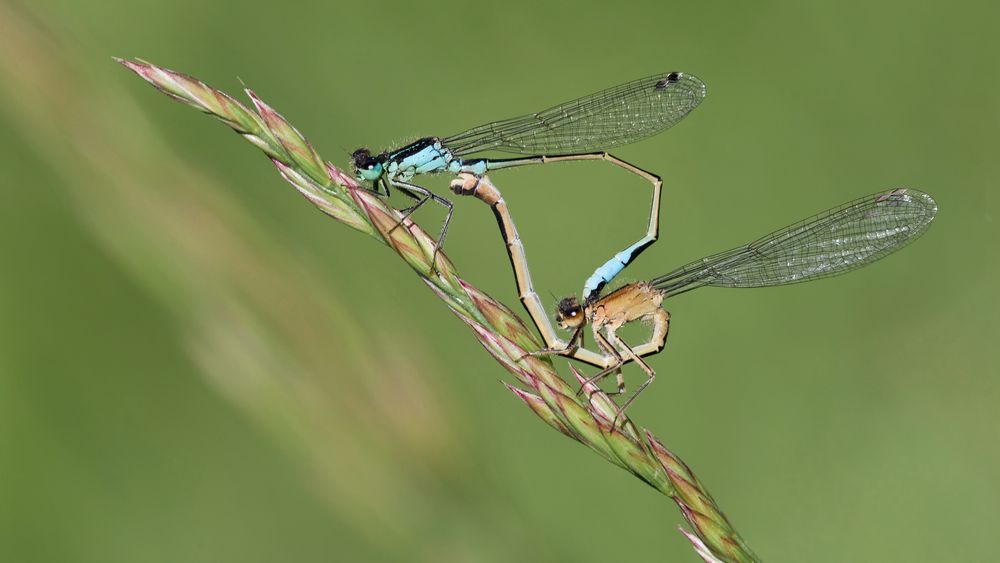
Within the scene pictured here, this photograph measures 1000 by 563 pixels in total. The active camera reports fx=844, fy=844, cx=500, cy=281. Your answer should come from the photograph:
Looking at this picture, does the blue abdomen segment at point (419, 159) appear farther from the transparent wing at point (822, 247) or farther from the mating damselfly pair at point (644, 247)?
the transparent wing at point (822, 247)

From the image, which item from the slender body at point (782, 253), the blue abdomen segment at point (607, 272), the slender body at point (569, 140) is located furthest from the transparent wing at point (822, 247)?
the slender body at point (569, 140)

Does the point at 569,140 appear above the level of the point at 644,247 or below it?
above

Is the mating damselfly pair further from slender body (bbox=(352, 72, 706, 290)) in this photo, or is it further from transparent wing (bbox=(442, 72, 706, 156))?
transparent wing (bbox=(442, 72, 706, 156))

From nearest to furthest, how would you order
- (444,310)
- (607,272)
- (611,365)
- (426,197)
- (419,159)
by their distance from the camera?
(611,365) → (426,197) → (419,159) → (607,272) → (444,310)

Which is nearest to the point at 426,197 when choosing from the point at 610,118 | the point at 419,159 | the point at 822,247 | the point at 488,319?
the point at 419,159

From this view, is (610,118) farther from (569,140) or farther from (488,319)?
(488,319)

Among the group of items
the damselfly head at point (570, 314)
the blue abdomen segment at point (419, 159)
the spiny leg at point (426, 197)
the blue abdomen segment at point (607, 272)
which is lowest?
the damselfly head at point (570, 314)

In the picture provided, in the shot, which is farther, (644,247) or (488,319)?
(644,247)
